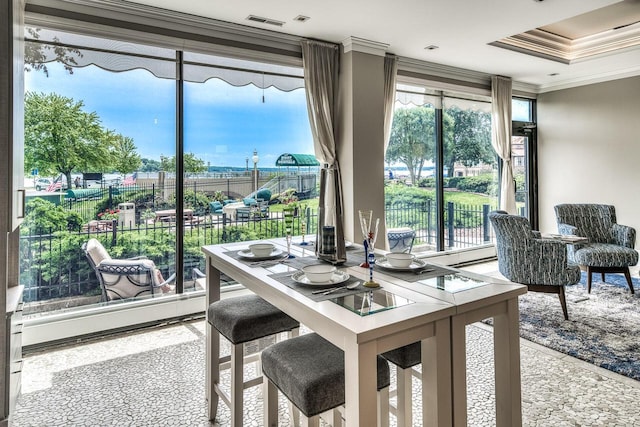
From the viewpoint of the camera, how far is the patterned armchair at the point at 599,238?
4128 millimetres

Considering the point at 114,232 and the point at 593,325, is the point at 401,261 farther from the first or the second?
the point at 114,232

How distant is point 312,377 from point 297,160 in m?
3.13

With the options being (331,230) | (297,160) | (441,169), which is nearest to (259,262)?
(331,230)

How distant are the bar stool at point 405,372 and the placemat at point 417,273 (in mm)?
287

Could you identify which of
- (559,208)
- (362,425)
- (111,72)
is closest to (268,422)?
(362,425)

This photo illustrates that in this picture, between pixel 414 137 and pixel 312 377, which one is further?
pixel 414 137

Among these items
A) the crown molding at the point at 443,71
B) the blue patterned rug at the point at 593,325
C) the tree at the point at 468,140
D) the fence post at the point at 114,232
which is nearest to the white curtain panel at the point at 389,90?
the crown molding at the point at 443,71

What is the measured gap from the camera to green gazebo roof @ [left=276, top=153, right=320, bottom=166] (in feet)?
13.6

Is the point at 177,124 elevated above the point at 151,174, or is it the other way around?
the point at 177,124

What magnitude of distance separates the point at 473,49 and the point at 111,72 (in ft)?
12.7

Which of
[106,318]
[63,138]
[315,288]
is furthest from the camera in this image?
[106,318]

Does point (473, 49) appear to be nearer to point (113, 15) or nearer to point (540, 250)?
point (540, 250)

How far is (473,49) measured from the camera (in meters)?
4.46

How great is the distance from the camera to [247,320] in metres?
1.87
